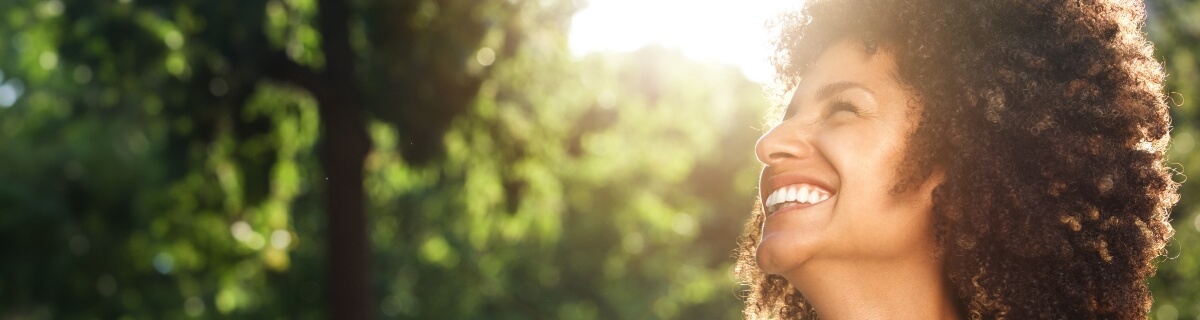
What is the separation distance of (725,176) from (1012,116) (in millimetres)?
23166

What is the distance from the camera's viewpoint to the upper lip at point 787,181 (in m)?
2.36

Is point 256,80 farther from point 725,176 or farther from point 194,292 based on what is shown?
point 725,176

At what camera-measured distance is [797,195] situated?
240 centimetres

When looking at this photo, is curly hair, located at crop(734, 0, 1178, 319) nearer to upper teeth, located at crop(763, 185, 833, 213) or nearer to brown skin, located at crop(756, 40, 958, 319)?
brown skin, located at crop(756, 40, 958, 319)

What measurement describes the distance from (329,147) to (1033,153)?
20.8ft

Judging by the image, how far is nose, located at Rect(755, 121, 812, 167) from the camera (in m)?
2.39

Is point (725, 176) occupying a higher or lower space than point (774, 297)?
higher

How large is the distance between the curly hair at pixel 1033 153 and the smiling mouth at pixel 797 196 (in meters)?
0.15

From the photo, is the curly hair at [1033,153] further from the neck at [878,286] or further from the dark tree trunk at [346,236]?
the dark tree trunk at [346,236]

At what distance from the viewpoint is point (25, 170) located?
1267 centimetres

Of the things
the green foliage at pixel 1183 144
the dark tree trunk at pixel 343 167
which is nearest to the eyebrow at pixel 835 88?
the dark tree trunk at pixel 343 167

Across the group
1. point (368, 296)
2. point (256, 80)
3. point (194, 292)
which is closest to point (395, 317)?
point (194, 292)

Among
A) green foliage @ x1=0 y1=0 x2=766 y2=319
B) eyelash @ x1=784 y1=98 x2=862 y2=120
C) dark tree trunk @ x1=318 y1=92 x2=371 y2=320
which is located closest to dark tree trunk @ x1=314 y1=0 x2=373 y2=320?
dark tree trunk @ x1=318 y1=92 x2=371 y2=320

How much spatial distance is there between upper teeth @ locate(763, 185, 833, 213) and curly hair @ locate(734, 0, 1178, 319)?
157mm
